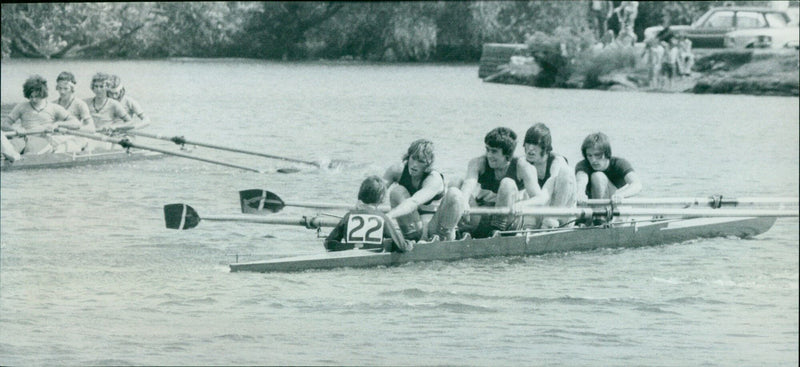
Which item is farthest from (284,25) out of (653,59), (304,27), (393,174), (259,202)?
(653,59)

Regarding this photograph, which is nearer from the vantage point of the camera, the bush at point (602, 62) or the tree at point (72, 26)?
the tree at point (72, 26)

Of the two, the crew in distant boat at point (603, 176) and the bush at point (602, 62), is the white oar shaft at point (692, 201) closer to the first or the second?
the crew in distant boat at point (603, 176)

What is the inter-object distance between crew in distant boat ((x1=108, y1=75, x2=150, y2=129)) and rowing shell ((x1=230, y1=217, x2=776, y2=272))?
378 cm

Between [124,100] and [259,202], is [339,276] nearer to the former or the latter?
[259,202]

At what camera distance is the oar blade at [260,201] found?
621 centimetres

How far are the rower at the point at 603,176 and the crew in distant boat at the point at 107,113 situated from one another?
391 centimetres

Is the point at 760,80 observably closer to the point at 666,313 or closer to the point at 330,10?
the point at 330,10

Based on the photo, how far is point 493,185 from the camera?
588 cm

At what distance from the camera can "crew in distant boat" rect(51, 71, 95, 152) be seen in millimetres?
8727

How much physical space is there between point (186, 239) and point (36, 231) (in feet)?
2.86

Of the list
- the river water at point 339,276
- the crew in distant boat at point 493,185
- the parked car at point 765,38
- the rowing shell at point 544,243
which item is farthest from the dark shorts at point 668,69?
the crew in distant boat at point 493,185

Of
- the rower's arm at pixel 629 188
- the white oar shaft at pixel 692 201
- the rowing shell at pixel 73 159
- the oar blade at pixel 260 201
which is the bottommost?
the rowing shell at pixel 73 159

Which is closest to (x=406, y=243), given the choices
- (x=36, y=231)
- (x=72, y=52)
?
(x=36, y=231)

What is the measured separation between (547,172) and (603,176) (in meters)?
0.42
